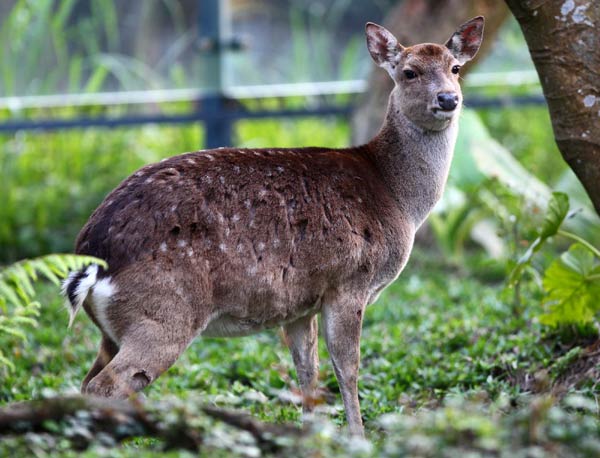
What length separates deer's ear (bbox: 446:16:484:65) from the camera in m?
5.87

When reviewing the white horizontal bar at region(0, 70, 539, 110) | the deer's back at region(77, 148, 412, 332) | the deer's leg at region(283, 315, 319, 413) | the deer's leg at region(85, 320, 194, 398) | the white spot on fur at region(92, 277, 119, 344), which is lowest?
the deer's leg at region(283, 315, 319, 413)

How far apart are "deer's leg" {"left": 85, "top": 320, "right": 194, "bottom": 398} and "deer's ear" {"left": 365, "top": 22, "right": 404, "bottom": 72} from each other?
2.31 metres

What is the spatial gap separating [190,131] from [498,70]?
3846 mm

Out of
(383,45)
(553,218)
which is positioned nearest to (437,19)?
(383,45)

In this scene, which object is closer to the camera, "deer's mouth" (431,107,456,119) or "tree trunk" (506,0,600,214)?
"tree trunk" (506,0,600,214)

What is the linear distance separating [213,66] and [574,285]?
6477 millimetres

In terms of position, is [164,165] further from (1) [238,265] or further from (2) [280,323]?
(2) [280,323]

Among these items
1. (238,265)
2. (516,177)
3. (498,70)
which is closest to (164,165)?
(238,265)

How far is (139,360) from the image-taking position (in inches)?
176

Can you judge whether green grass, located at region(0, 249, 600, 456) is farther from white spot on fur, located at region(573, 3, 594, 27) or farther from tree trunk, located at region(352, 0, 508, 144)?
tree trunk, located at region(352, 0, 508, 144)

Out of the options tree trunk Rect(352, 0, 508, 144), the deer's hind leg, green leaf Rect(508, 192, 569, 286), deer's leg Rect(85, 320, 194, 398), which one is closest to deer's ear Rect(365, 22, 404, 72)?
green leaf Rect(508, 192, 569, 286)

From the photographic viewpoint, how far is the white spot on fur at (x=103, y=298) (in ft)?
14.9

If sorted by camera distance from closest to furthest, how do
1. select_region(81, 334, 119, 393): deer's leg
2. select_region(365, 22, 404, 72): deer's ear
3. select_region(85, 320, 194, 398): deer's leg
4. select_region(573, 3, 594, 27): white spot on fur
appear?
select_region(85, 320, 194, 398): deer's leg → select_region(81, 334, 119, 393): deer's leg → select_region(573, 3, 594, 27): white spot on fur → select_region(365, 22, 404, 72): deer's ear

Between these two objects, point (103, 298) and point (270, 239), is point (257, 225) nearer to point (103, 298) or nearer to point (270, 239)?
point (270, 239)
